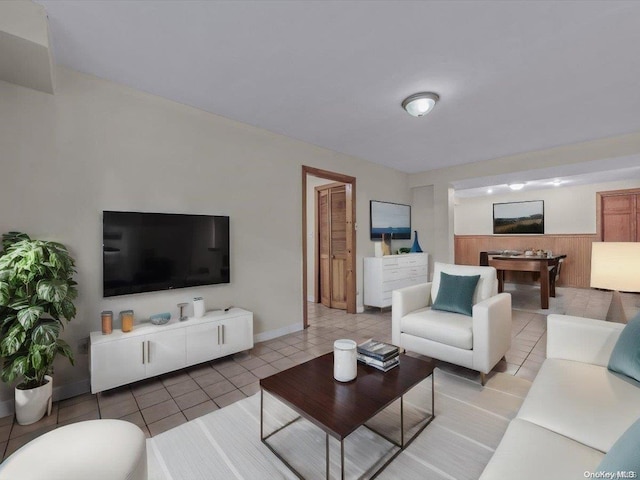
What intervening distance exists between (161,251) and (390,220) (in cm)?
385

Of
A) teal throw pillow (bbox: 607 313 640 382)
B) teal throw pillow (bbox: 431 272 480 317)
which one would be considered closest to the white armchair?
teal throw pillow (bbox: 431 272 480 317)

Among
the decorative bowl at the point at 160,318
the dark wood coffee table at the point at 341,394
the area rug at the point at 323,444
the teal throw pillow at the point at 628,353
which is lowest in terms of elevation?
the area rug at the point at 323,444

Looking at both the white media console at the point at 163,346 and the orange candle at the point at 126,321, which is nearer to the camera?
the white media console at the point at 163,346

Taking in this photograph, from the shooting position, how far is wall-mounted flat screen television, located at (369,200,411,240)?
506cm

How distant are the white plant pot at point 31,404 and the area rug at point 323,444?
852 mm

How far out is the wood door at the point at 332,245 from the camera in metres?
4.97

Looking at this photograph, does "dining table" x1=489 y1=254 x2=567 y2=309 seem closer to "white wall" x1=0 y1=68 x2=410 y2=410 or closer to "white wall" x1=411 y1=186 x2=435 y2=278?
"white wall" x1=411 y1=186 x2=435 y2=278

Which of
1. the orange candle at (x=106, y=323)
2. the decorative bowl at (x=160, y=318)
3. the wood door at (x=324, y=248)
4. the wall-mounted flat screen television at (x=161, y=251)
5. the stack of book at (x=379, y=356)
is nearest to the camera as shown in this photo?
the stack of book at (x=379, y=356)

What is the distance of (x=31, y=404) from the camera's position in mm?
1907

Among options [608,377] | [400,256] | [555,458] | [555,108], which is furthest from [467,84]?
[400,256]

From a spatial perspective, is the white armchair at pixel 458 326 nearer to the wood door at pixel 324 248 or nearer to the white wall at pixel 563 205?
the wood door at pixel 324 248

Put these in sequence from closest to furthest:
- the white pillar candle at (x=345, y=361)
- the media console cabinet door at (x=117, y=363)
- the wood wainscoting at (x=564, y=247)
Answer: the white pillar candle at (x=345, y=361), the media console cabinet door at (x=117, y=363), the wood wainscoting at (x=564, y=247)

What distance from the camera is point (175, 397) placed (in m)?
2.25

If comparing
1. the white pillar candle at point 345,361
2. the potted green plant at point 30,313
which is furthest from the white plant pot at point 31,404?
the white pillar candle at point 345,361
